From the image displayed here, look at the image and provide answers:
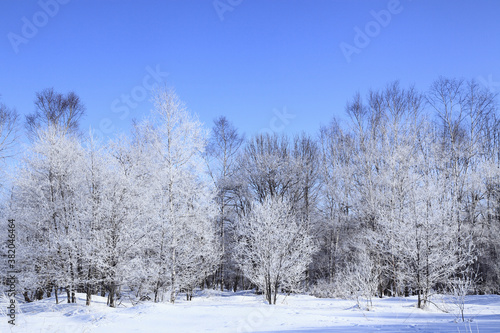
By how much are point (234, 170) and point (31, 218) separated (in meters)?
13.4

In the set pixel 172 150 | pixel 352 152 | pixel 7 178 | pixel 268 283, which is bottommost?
pixel 268 283

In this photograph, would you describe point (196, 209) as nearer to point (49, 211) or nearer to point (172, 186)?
point (172, 186)

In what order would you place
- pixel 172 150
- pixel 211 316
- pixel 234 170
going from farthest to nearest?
pixel 234 170, pixel 172 150, pixel 211 316

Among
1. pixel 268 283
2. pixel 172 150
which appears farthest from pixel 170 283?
pixel 172 150

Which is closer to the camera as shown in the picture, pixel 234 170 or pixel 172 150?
pixel 172 150

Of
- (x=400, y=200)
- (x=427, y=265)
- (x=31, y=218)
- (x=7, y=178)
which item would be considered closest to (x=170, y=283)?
(x=31, y=218)

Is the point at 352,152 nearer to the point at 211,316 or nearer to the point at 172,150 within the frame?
the point at 172,150

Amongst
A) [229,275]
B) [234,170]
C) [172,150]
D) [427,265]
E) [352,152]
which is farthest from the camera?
[229,275]

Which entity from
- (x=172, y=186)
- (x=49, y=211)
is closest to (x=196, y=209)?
(x=172, y=186)

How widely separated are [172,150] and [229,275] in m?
19.1

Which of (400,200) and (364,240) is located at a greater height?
(400,200)

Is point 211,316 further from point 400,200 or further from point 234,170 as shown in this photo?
point 234,170

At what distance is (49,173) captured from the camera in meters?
14.3

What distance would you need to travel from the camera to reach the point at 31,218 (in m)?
14.1
